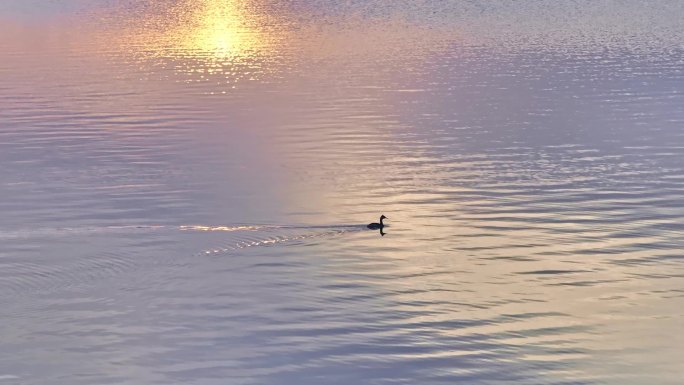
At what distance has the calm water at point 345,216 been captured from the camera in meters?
14.5

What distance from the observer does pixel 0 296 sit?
16.4 meters

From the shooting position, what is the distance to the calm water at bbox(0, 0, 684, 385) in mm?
14477

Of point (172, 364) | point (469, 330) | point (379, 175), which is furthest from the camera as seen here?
point (379, 175)

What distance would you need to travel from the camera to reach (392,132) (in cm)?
2719

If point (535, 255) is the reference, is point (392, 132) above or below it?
above

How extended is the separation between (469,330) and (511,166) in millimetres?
9097

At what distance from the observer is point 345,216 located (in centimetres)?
2048

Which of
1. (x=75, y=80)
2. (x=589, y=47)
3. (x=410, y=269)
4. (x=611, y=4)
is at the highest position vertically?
(x=611, y=4)

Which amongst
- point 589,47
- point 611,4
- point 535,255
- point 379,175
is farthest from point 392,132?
point 611,4

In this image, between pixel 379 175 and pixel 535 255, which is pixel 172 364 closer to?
pixel 535 255

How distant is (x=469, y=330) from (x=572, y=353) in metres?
1.38

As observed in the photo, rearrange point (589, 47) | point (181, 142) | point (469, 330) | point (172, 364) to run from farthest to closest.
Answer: point (589, 47) → point (181, 142) → point (469, 330) → point (172, 364)

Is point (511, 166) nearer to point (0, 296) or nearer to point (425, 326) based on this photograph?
point (425, 326)

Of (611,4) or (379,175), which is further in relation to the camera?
(611,4)
